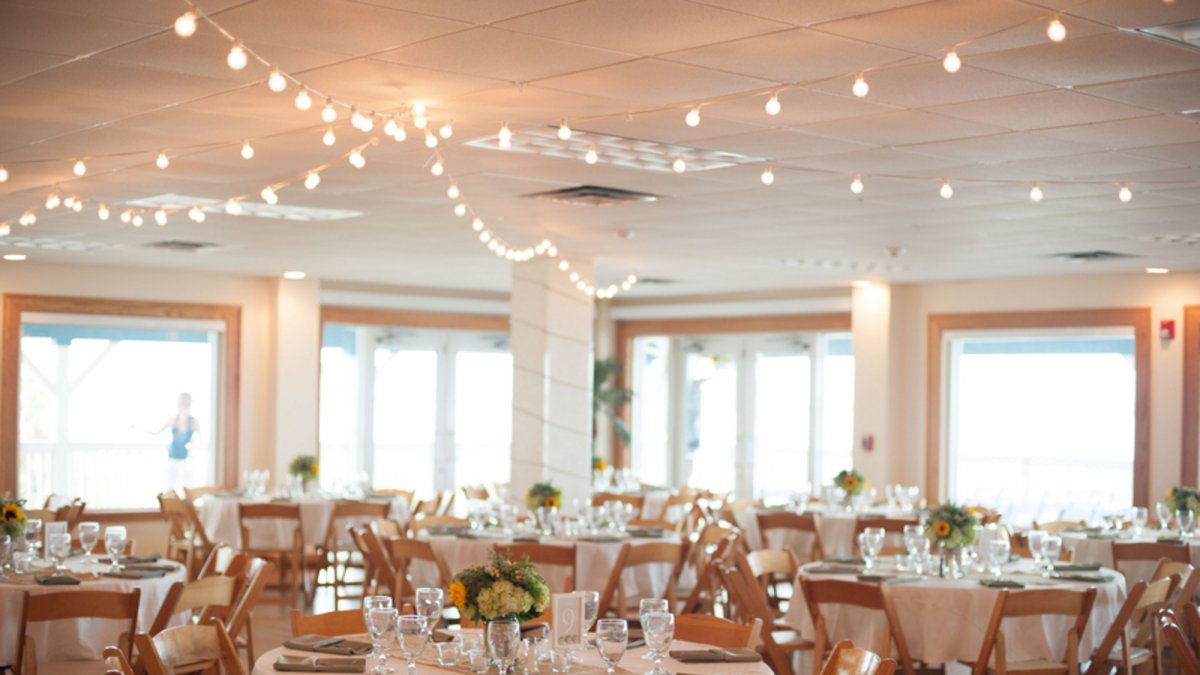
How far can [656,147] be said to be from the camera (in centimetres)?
724

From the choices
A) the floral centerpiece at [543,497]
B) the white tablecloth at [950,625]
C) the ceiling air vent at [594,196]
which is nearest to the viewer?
the white tablecloth at [950,625]

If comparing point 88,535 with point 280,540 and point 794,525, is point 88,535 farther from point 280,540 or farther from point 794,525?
point 794,525

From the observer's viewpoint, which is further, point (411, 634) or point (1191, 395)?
point (1191, 395)

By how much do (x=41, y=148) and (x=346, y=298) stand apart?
348 inches

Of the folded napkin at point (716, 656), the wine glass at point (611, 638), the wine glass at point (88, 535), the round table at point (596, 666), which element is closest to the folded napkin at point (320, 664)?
the round table at point (596, 666)

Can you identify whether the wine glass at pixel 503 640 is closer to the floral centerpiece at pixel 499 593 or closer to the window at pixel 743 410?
the floral centerpiece at pixel 499 593

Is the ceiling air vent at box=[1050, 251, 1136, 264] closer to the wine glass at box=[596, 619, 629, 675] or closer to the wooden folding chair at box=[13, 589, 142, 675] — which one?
the wooden folding chair at box=[13, 589, 142, 675]

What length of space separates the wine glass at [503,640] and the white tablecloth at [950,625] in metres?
3.07

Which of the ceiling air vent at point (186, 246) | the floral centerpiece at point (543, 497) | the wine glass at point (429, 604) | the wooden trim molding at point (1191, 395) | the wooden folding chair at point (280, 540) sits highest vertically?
the ceiling air vent at point (186, 246)

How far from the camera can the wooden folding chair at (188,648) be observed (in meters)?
4.90

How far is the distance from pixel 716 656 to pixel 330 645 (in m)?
1.32

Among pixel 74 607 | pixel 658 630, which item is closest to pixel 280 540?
pixel 74 607

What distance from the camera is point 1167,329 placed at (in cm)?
1311

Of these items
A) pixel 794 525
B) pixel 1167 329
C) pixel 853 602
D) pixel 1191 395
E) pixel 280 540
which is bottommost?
pixel 280 540
